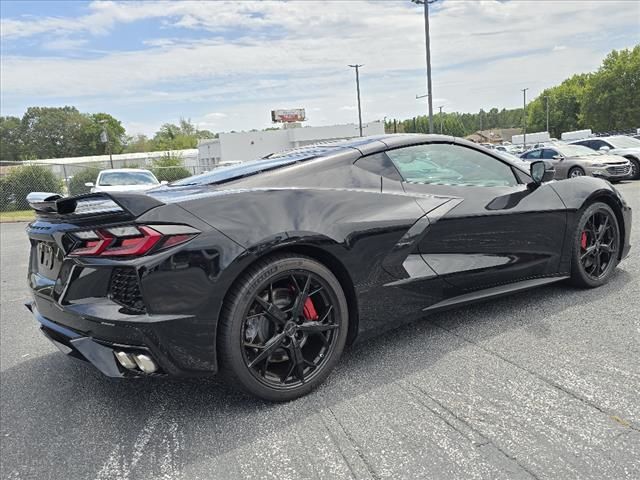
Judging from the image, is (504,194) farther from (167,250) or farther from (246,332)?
(167,250)

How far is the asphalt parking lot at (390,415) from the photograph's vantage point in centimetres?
208

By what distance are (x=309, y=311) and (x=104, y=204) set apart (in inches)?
46.0

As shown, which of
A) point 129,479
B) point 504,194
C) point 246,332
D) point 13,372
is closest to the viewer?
point 129,479

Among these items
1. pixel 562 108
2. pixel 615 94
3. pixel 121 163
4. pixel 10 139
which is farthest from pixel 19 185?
pixel 562 108

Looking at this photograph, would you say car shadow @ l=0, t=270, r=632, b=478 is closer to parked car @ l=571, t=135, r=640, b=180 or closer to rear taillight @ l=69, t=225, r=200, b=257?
rear taillight @ l=69, t=225, r=200, b=257

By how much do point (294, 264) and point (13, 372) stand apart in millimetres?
2195

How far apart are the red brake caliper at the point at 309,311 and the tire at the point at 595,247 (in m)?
2.31

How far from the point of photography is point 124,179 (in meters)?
14.2

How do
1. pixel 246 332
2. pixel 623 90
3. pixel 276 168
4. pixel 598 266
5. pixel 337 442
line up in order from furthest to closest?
pixel 623 90
pixel 598 266
pixel 276 168
pixel 246 332
pixel 337 442

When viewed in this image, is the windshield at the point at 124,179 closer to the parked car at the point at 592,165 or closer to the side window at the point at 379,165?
the parked car at the point at 592,165

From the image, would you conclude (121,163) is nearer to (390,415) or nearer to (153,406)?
(153,406)

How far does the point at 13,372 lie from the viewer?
11.0 feet

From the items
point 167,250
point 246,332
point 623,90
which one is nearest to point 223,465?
point 246,332

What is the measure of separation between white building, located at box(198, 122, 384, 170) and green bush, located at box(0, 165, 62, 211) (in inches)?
1725
